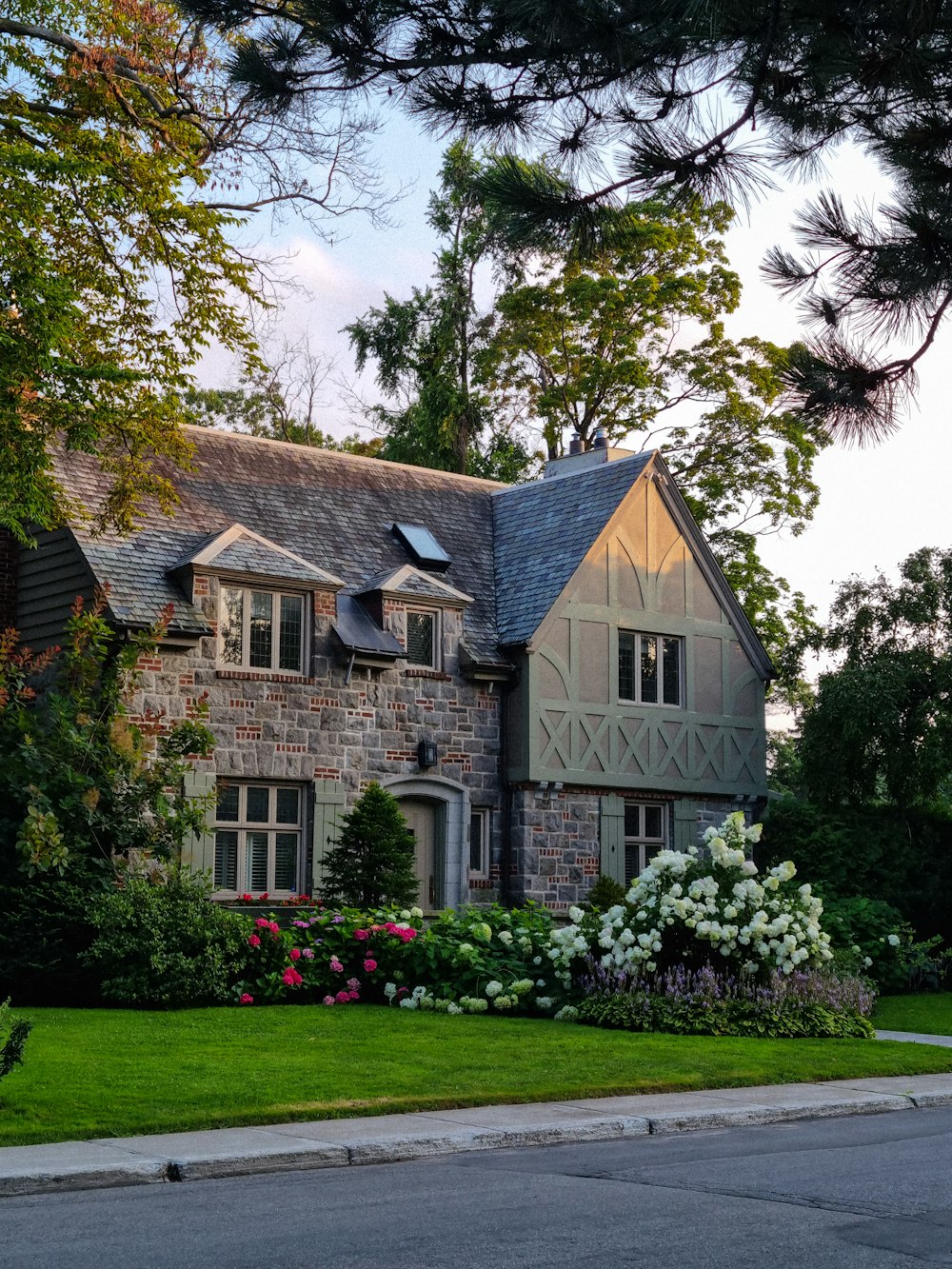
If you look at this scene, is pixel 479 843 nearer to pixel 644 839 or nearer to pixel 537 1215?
pixel 644 839

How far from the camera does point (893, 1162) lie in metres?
9.00

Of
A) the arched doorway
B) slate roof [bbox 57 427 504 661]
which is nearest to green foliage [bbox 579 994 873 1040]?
the arched doorway

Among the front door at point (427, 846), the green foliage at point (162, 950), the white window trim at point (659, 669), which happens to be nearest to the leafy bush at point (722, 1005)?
the green foliage at point (162, 950)

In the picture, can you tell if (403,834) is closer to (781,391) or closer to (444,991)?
(444,991)

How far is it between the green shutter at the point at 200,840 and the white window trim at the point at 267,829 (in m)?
0.22

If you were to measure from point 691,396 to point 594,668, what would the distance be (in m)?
12.1

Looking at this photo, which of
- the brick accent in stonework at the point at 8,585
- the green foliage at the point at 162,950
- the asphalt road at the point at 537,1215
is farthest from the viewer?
the brick accent in stonework at the point at 8,585

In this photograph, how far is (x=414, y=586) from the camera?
23.9 meters

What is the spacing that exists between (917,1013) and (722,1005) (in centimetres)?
501

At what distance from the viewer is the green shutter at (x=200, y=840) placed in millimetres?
20750

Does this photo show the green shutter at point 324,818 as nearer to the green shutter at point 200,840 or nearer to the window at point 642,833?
the green shutter at point 200,840

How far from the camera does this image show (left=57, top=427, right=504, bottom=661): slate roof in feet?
70.4

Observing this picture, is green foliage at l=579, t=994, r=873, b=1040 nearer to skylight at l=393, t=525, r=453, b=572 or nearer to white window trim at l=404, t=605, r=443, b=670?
white window trim at l=404, t=605, r=443, b=670

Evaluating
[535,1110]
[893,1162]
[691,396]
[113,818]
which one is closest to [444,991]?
[113,818]
